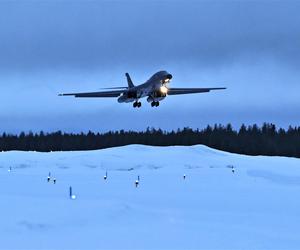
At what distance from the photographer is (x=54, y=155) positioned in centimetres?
8319

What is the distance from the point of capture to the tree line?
140125 mm

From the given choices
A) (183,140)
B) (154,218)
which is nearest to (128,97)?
(154,218)

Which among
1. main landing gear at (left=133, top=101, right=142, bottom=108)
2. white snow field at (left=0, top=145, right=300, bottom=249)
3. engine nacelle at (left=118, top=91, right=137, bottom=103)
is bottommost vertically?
white snow field at (left=0, top=145, right=300, bottom=249)

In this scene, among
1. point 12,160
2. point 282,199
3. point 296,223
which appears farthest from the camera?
point 12,160

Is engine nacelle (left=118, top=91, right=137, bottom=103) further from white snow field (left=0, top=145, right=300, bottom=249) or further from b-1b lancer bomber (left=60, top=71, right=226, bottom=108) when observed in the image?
white snow field (left=0, top=145, right=300, bottom=249)

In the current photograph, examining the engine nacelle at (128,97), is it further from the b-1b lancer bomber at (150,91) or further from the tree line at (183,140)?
the tree line at (183,140)

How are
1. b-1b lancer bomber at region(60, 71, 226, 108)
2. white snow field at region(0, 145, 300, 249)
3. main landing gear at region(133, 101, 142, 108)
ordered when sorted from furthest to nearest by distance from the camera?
main landing gear at region(133, 101, 142, 108) < b-1b lancer bomber at region(60, 71, 226, 108) < white snow field at region(0, 145, 300, 249)

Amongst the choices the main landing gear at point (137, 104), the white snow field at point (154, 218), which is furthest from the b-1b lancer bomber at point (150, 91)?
the white snow field at point (154, 218)

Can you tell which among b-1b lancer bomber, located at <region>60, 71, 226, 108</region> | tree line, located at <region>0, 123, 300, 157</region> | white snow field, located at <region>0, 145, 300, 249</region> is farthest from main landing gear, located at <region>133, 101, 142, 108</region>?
tree line, located at <region>0, 123, 300, 157</region>

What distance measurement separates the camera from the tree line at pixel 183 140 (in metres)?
140

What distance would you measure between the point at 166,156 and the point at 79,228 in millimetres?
56127

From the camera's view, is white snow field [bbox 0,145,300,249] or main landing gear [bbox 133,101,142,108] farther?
main landing gear [bbox 133,101,142,108]

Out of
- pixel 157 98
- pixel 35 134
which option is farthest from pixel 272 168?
pixel 35 134

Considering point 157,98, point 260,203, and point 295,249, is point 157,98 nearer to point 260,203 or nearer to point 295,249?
point 260,203
